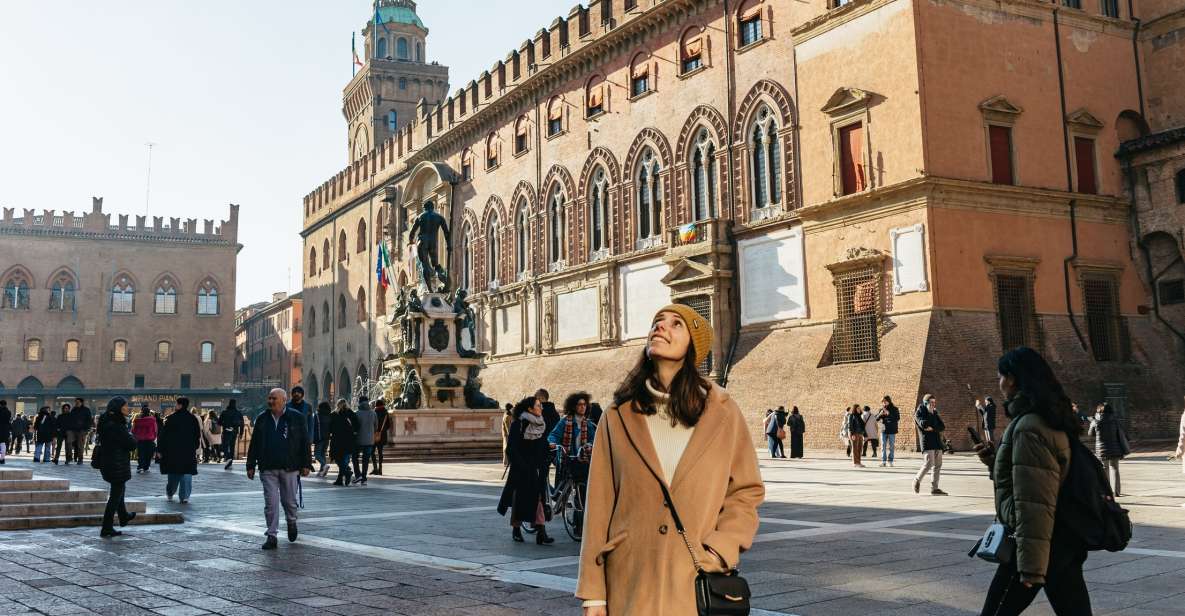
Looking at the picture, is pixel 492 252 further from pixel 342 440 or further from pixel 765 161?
pixel 342 440

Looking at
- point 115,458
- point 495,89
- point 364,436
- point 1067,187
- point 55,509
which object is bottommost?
point 55,509

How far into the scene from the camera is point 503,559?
8.15 meters

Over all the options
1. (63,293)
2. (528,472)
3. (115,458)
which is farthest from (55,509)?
(63,293)

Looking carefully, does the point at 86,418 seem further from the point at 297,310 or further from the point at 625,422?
the point at 297,310

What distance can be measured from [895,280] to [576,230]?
1400 centimetres

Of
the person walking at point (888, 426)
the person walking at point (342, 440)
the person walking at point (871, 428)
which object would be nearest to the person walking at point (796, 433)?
the person walking at point (871, 428)

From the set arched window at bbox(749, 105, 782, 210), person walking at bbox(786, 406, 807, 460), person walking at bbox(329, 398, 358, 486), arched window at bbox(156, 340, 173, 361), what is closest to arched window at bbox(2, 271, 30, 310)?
arched window at bbox(156, 340, 173, 361)

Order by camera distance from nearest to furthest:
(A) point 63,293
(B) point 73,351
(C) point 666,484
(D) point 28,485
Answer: (C) point 666,484
(D) point 28,485
(B) point 73,351
(A) point 63,293

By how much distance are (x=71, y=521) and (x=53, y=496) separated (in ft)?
2.02

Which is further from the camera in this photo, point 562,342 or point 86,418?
point 562,342

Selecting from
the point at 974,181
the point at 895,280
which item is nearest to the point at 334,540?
the point at 895,280

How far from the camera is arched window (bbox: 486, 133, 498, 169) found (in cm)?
3988

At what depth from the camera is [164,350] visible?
60531 millimetres

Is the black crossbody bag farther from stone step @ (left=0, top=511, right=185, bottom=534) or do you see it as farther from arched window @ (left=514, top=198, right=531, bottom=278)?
arched window @ (left=514, top=198, right=531, bottom=278)
